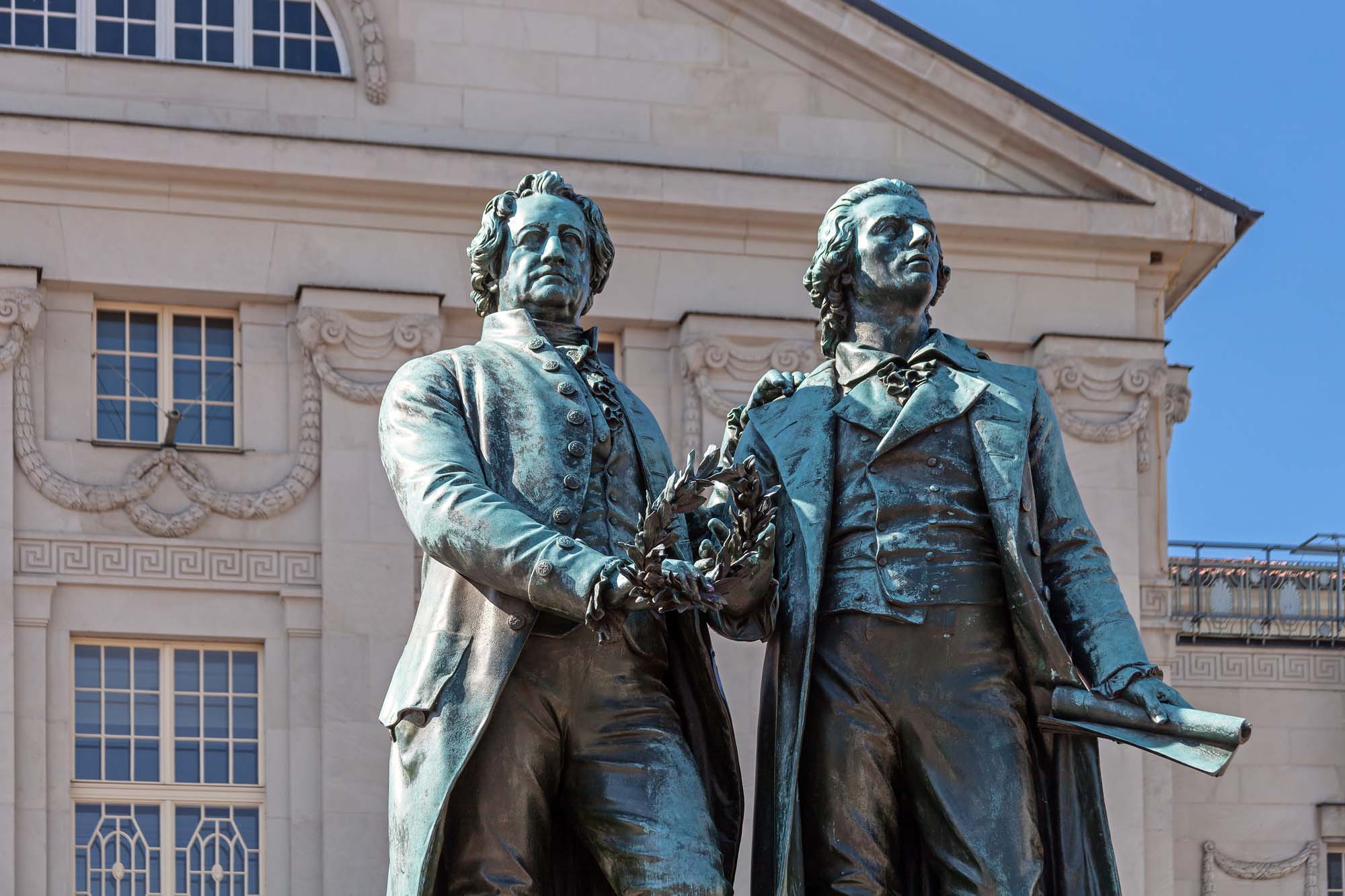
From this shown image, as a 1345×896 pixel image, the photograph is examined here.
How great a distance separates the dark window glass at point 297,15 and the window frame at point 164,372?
1.01 metres

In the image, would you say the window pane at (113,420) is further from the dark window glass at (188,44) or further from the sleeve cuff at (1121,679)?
the sleeve cuff at (1121,679)

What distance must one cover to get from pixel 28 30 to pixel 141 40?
2.99 ft

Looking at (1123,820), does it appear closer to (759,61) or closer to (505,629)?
(759,61)

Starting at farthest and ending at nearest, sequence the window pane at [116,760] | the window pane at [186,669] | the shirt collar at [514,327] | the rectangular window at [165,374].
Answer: the rectangular window at [165,374]
the window pane at [186,669]
the window pane at [116,760]
the shirt collar at [514,327]

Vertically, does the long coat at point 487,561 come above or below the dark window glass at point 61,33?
below

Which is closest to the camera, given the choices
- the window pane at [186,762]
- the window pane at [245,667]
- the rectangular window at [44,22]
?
the window pane at [186,762]

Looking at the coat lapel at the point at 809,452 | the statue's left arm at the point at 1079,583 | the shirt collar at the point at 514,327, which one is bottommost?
the statue's left arm at the point at 1079,583

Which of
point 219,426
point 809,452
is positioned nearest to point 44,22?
point 219,426

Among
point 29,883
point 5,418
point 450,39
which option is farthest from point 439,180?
point 29,883

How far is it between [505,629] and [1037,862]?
5.12ft

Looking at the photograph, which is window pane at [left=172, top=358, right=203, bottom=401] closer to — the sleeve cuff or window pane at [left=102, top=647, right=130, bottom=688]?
window pane at [left=102, top=647, right=130, bottom=688]

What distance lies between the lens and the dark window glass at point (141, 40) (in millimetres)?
27609

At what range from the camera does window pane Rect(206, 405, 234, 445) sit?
89.1 ft

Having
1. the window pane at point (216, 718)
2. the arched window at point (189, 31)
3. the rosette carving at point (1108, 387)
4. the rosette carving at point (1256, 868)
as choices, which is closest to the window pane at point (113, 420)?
the window pane at point (216, 718)
